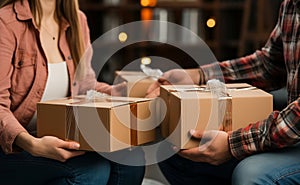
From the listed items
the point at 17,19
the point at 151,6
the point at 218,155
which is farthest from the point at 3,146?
the point at 151,6

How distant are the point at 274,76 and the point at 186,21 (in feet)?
8.40

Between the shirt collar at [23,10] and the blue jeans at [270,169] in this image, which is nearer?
the blue jeans at [270,169]

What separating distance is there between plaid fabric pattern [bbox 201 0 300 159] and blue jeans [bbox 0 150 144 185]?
15.5 inches

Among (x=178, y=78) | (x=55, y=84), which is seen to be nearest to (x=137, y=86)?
(x=178, y=78)

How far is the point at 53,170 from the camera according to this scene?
5.18 feet

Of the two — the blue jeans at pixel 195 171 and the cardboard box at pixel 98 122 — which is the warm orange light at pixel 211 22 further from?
the cardboard box at pixel 98 122

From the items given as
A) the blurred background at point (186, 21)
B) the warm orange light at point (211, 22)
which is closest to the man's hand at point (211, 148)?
the blurred background at point (186, 21)

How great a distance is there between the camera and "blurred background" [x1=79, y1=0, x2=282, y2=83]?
4.12 meters

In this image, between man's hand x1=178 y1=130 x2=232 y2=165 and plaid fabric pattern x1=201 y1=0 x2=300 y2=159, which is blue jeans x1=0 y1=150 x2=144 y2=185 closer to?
man's hand x1=178 y1=130 x2=232 y2=165

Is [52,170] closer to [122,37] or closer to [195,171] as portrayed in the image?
[195,171]

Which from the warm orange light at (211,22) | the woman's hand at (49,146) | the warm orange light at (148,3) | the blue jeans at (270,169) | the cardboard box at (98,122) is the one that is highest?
the warm orange light at (148,3)

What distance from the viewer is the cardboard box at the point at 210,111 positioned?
1.48 meters

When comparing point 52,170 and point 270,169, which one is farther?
point 52,170

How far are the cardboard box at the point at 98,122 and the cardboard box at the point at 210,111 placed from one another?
99mm
